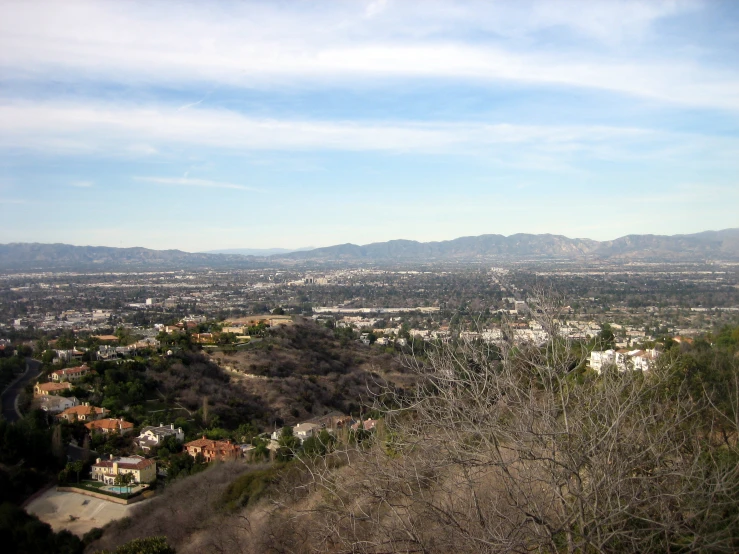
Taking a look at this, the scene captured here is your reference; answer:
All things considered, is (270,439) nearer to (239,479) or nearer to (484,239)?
(239,479)

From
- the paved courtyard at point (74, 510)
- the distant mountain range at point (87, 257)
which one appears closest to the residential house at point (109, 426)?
the paved courtyard at point (74, 510)

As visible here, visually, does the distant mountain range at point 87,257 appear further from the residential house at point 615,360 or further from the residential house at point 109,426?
the residential house at point 615,360

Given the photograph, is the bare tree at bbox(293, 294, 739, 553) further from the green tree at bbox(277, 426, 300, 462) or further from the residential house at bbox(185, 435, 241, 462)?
the residential house at bbox(185, 435, 241, 462)

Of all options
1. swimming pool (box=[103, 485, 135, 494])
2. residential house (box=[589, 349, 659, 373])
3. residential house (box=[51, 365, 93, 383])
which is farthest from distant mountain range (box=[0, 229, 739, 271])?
swimming pool (box=[103, 485, 135, 494])

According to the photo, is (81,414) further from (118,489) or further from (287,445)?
(287,445)

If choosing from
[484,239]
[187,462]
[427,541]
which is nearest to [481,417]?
[427,541]
